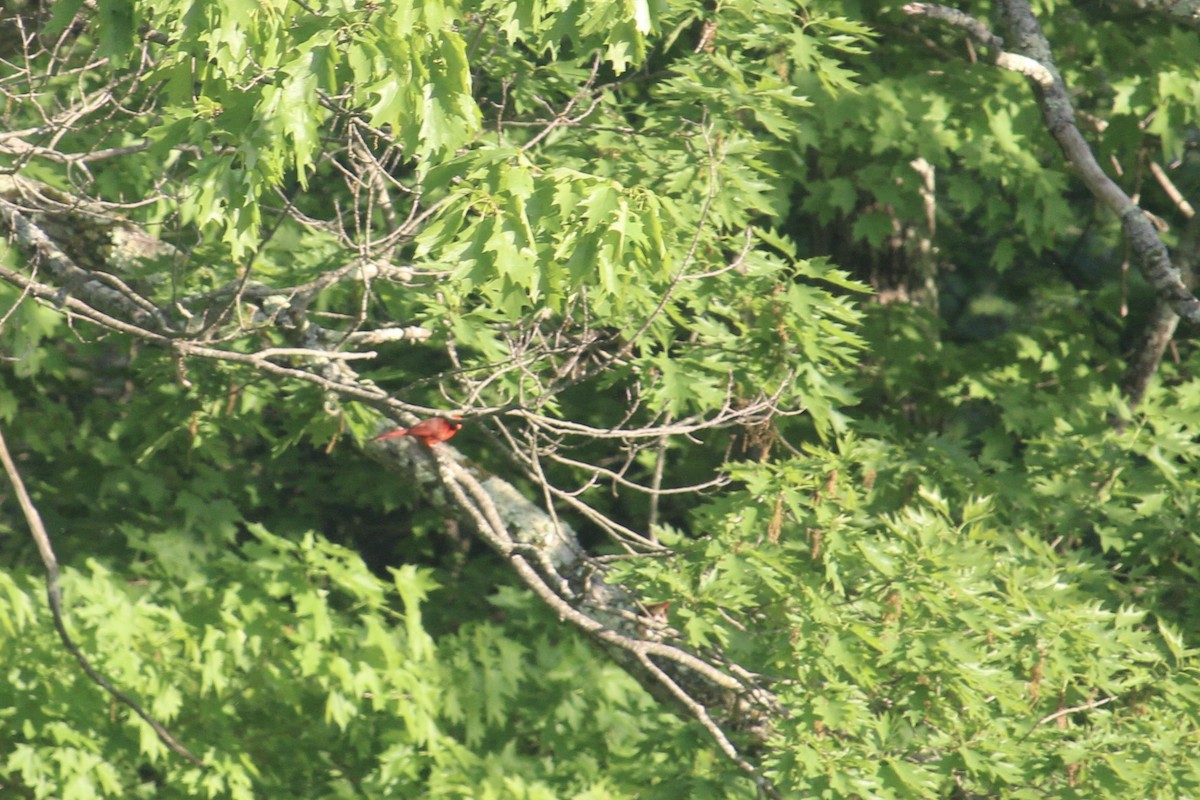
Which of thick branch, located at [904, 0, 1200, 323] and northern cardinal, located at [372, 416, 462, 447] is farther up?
thick branch, located at [904, 0, 1200, 323]

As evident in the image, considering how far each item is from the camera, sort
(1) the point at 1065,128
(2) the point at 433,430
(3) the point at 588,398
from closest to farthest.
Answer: (2) the point at 433,430
(1) the point at 1065,128
(3) the point at 588,398

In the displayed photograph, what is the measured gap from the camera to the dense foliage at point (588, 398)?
131 inches

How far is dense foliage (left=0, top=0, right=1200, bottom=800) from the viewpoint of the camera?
332 cm

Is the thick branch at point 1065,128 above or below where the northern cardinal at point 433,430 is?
above

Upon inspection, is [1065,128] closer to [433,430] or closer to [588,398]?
[588,398]

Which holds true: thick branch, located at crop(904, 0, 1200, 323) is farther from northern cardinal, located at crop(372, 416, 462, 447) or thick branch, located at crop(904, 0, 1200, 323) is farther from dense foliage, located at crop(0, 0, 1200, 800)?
northern cardinal, located at crop(372, 416, 462, 447)

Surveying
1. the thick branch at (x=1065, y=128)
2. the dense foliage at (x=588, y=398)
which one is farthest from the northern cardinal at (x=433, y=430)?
the thick branch at (x=1065, y=128)

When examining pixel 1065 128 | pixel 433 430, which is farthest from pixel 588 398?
pixel 1065 128


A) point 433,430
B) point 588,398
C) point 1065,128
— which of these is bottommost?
point 588,398

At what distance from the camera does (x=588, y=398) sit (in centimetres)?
668

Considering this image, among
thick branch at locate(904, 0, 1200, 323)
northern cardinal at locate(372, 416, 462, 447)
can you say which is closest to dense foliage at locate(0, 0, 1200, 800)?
northern cardinal at locate(372, 416, 462, 447)

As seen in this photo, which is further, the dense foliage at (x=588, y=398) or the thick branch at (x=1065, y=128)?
the thick branch at (x=1065, y=128)

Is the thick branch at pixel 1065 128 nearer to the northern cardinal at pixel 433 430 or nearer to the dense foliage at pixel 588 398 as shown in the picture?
the dense foliage at pixel 588 398

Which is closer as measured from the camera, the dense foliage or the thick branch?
the dense foliage
